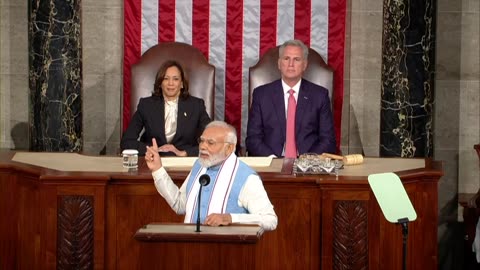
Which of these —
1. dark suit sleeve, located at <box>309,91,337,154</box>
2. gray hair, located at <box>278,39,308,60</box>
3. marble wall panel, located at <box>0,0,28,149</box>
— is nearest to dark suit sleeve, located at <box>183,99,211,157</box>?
gray hair, located at <box>278,39,308,60</box>

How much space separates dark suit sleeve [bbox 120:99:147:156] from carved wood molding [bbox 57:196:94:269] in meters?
1.51

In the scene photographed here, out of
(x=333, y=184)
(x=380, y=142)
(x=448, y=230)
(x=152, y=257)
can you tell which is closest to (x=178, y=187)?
(x=333, y=184)

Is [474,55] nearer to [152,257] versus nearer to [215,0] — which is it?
[215,0]

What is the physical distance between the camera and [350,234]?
19.8 feet

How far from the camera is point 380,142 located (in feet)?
26.9

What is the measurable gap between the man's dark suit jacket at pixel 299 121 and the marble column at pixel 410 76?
0.62 m

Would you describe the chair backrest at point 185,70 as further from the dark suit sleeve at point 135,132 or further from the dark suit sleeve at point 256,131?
the dark suit sleeve at point 256,131

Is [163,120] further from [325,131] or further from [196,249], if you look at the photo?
[196,249]

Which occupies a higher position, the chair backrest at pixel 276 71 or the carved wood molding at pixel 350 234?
the chair backrest at pixel 276 71

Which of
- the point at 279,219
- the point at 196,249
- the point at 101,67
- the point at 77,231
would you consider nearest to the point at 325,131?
the point at 279,219

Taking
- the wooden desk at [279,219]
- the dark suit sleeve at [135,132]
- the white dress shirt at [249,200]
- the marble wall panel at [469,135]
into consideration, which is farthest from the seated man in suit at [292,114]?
the white dress shirt at [249,200]

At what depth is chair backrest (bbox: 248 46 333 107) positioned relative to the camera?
320 inches

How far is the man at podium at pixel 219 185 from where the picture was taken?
5.33 metres

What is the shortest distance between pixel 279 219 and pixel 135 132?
1.98m
